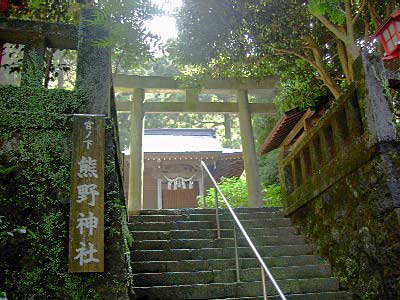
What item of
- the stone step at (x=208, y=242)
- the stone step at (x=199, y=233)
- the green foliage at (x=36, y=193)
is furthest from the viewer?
the stone step at (x=199, y=233)

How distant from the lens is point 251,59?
24.5 feet

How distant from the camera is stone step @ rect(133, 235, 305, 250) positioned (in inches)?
208

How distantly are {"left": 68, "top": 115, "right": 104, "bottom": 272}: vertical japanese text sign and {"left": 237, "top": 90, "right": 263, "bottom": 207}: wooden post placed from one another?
622cm

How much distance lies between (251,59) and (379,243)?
4.50 metres

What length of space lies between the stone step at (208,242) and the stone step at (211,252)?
0.20 meters

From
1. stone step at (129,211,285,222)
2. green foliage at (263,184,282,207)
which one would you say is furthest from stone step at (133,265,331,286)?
green foliage at (263,184,282,207)

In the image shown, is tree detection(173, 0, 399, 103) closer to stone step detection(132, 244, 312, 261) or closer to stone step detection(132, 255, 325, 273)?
stone step detection(132, 244, 312, 261)

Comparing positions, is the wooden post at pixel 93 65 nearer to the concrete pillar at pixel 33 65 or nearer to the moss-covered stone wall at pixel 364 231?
the concrete pillar at pixel 33 65

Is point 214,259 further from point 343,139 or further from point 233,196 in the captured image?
point 233,196

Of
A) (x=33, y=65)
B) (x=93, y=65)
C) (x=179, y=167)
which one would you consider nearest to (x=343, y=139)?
(x=93, y=65)

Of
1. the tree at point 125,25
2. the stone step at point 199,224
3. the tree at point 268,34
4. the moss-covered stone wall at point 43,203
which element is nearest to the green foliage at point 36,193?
the moss-covered stone wall at point 43,203

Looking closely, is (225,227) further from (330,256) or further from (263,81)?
(263,81)

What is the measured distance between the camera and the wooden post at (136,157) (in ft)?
29.8

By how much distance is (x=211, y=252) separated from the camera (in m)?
5.18
